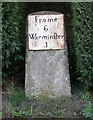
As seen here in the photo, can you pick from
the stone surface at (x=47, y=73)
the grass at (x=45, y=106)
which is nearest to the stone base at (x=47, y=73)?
the stone surface at (x=47, y=73)

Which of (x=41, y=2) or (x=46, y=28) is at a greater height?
(x=41, y=2)

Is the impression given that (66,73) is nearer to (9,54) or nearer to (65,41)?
(65,41)

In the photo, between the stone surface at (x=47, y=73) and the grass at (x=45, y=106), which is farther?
the stone surface at (x=47, y=73)

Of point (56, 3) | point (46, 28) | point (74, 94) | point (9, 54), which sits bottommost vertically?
point (74, 94)

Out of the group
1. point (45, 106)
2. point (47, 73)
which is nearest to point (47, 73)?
point (47, 73)

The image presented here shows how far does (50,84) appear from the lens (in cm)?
570

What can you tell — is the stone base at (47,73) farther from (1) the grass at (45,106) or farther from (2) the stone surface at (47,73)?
(1) the grass at (45,106)

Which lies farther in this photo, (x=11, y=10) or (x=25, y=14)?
(x=25, y=14)

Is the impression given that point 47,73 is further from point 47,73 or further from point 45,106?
point 45,106

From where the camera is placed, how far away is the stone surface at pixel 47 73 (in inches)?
224

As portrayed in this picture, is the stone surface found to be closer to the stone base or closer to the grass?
the stone base

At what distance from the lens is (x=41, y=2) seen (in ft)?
21.4

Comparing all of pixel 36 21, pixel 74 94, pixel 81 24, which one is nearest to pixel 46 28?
pixel 36 21

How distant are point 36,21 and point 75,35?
25.0 inches
